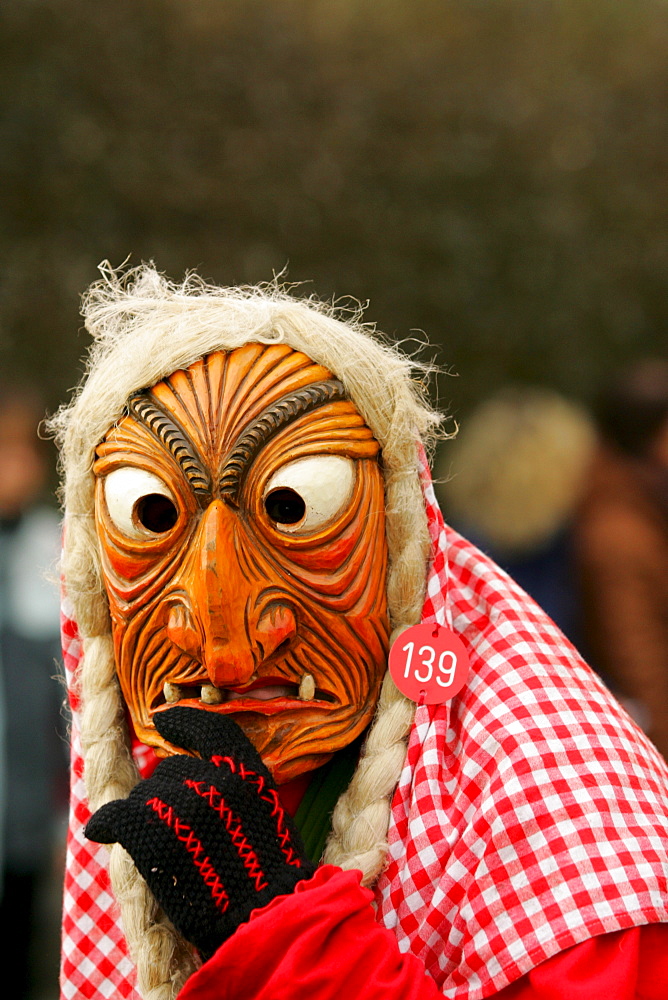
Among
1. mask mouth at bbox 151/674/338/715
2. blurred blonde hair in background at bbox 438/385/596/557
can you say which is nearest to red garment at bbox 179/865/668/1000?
mask mouth at bbox 151/674/338/715

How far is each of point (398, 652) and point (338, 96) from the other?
16.4 feet

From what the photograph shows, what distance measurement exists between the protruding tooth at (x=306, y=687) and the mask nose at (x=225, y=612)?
0.09 m

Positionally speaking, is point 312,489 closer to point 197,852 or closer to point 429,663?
point 429,663

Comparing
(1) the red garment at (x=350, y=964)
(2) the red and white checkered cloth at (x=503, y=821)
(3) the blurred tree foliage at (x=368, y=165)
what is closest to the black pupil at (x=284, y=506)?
(2) the red and white checkered cloth at (x=503, y=821)

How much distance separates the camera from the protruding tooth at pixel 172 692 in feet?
6.11

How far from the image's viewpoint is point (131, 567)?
1868 mm

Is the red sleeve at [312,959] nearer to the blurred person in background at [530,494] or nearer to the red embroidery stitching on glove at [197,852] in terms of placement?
the red embroidery stitching on glove at [197,852]

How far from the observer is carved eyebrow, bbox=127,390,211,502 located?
180 cm

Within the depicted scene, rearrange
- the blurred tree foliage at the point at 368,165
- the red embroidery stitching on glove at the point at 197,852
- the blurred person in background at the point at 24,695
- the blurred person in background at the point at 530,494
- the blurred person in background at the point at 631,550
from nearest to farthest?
the red embroidery stitching on glove at the point at 197,852 → the blurred person in background at the point at 631,550 → the blurred person in background at the point at 24,695 → the blurred person in background at the point at 530,494 → the blurred tree foliage at the point at 368,165

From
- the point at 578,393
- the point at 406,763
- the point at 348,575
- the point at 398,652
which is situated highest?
the point at 578,393

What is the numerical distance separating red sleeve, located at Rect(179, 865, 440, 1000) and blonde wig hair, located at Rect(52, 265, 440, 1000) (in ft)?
0.73

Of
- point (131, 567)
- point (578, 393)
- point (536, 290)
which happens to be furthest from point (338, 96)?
point (131, 567)

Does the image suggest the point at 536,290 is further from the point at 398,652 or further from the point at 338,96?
the point at 398,652

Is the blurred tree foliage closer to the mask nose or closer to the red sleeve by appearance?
the mask nose
